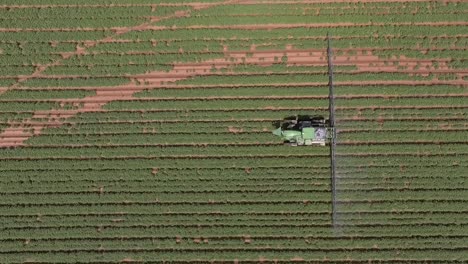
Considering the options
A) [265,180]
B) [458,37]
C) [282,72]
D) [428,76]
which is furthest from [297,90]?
[458,37]

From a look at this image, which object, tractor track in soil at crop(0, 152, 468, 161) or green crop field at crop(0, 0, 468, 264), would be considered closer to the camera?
green crop field at crop(0, 0, 468, 264)

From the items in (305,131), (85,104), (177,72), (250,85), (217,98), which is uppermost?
(177,72)

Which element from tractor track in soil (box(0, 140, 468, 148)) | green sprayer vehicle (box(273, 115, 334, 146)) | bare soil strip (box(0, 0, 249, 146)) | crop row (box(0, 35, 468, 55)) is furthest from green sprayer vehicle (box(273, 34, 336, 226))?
bare soil strip (box(0, 0, 249, 146))

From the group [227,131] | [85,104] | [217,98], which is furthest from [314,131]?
[85,104]

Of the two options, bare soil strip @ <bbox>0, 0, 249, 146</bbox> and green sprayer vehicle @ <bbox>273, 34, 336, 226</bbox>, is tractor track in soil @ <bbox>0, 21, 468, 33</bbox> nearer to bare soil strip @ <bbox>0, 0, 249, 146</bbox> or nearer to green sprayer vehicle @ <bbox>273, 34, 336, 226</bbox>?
bare soil strip @ <bbox>0, 0, 249, 146</bbox>

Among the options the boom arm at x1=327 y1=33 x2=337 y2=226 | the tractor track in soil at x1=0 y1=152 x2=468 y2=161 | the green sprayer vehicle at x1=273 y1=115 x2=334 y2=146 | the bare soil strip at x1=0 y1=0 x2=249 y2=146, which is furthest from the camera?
the bare soil strip at x1=0 y1=0 x2=249 y2=146

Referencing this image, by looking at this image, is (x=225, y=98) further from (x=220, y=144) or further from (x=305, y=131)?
(x=305, y=131)

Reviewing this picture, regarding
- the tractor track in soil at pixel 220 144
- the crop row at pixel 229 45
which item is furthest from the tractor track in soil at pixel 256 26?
the tractor track in soil at pixel 220 144

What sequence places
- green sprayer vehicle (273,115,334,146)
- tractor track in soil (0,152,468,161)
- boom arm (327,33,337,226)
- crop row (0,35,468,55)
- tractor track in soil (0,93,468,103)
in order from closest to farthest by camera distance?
1. green sprayer vehicle (273,115,334,146)
2. boom arm (327,33,337,226)
3. tractor track in soil (0,152,468,161)
4. tractor track in soil (0,93,468,103)
5. crop row (0,35,468,55)

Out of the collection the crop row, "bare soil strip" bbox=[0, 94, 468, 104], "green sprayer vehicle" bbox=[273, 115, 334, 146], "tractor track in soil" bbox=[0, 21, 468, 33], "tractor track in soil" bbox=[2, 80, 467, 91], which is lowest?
"green sprayer vehicle" bbox=[273, 115, 334, 146]

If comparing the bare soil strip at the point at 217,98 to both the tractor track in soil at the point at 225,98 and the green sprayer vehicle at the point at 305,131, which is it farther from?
the green sprayer vehicle at the point at 305,131
